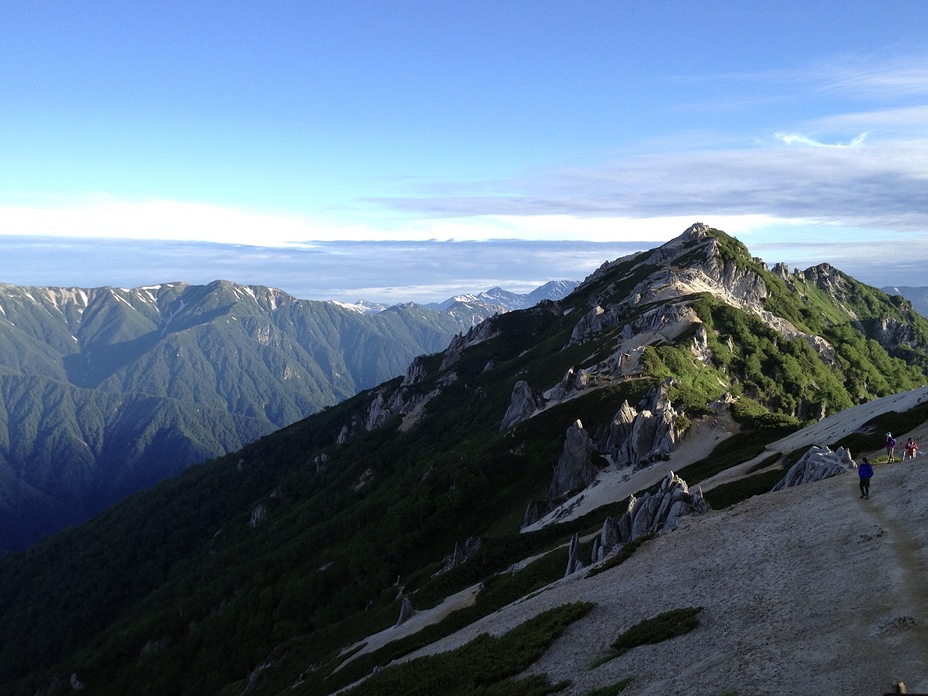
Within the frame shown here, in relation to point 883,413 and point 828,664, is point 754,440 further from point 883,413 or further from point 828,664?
point 828,664

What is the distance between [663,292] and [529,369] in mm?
42721

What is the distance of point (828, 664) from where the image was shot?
22266 millimetres

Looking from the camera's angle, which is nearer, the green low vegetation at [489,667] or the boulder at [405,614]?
the green low vegetation at [489,667]

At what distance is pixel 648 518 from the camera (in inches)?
2205

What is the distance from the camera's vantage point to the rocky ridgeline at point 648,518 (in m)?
52.4

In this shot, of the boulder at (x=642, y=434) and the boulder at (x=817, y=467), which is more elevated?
the boulder at (x=817, y=467)

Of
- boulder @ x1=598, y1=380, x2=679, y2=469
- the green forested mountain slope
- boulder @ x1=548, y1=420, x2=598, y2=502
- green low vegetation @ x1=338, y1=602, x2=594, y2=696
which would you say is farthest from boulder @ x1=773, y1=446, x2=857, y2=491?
boulder @ x1=548, y1=420, x2=598, y2=502

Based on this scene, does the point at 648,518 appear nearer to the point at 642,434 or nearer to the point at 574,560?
the point at 574,560

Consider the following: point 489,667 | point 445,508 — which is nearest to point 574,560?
point 489,667

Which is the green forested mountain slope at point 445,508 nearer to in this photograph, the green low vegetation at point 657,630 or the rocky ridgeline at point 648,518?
the rocky ridgeline at point 648,518

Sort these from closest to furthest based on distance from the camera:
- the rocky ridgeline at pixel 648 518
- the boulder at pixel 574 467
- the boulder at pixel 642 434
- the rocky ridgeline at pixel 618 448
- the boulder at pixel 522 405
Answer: the rocky ridgeline at pixel 648 518 → the rocky ridgeline at pixel 618 448 → the boulder at pixel 642 434 → the boulder at pixel 574 467 → the boulder at pixel 522 405

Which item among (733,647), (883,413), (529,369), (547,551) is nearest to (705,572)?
(733,647)

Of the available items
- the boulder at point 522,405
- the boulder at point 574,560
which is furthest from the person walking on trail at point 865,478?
the boulder at point 522,405

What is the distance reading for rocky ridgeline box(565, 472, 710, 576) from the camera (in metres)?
52.4
